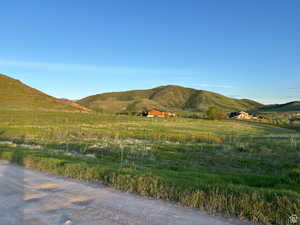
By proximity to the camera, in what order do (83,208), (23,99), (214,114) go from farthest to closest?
(23,99)
(214,114)
(83,208)

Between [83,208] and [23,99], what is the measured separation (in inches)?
4968

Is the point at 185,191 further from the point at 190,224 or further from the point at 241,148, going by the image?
the point at 241,148

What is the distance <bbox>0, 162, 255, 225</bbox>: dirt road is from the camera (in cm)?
638

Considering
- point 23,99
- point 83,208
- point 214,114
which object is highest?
point 23,99

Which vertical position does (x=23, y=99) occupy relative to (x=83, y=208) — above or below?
above

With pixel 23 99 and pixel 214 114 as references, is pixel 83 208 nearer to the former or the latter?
pixel 214 114

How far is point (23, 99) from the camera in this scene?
397ft

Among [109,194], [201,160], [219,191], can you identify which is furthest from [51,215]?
[201,160]

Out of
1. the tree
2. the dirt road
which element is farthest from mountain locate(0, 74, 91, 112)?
the dirt road

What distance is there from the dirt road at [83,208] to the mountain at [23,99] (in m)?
101

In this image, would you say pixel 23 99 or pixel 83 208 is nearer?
pixel 83 208

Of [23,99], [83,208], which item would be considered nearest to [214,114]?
[23,99]

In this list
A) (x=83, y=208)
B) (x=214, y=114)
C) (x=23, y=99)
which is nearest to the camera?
(x=83, y=208)

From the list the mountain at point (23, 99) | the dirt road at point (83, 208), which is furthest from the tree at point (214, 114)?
the dirt road at point (83, 208)
